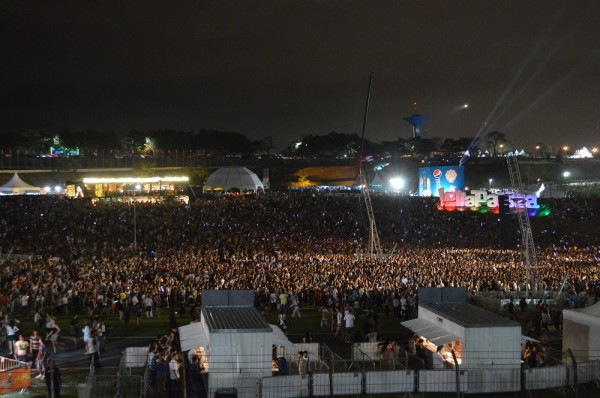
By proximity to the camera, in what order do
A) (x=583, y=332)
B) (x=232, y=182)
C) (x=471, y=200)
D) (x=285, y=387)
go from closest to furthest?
(x=285, y=387)
(x=583, y=332)
(x=471, y=200)
(x=232, y=182)

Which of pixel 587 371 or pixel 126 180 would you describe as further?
pixel 126 180

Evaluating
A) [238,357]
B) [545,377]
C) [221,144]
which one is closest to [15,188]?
[238,357]

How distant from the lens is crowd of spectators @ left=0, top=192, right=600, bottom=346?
23438mm

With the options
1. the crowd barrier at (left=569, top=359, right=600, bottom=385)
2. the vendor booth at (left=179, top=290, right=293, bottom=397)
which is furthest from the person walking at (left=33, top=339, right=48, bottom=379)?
the crowd barrier at (left=569, top=359, right=600, bottom=385)

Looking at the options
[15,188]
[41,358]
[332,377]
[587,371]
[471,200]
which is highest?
[15,188]

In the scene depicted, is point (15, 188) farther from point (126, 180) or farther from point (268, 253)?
point (268, 253)

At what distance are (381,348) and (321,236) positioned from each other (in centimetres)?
2940

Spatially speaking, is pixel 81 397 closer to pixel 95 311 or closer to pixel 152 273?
pixel 95 311

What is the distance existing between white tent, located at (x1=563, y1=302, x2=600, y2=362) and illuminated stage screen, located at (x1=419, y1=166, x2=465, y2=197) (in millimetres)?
46908

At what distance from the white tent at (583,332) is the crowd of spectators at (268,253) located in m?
7.09

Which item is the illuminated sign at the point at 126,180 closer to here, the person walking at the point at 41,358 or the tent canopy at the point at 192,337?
the person walking at the point at 41,358

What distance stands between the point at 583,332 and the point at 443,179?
4982cm

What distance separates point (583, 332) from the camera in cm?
1556

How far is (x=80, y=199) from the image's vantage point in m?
54.8
